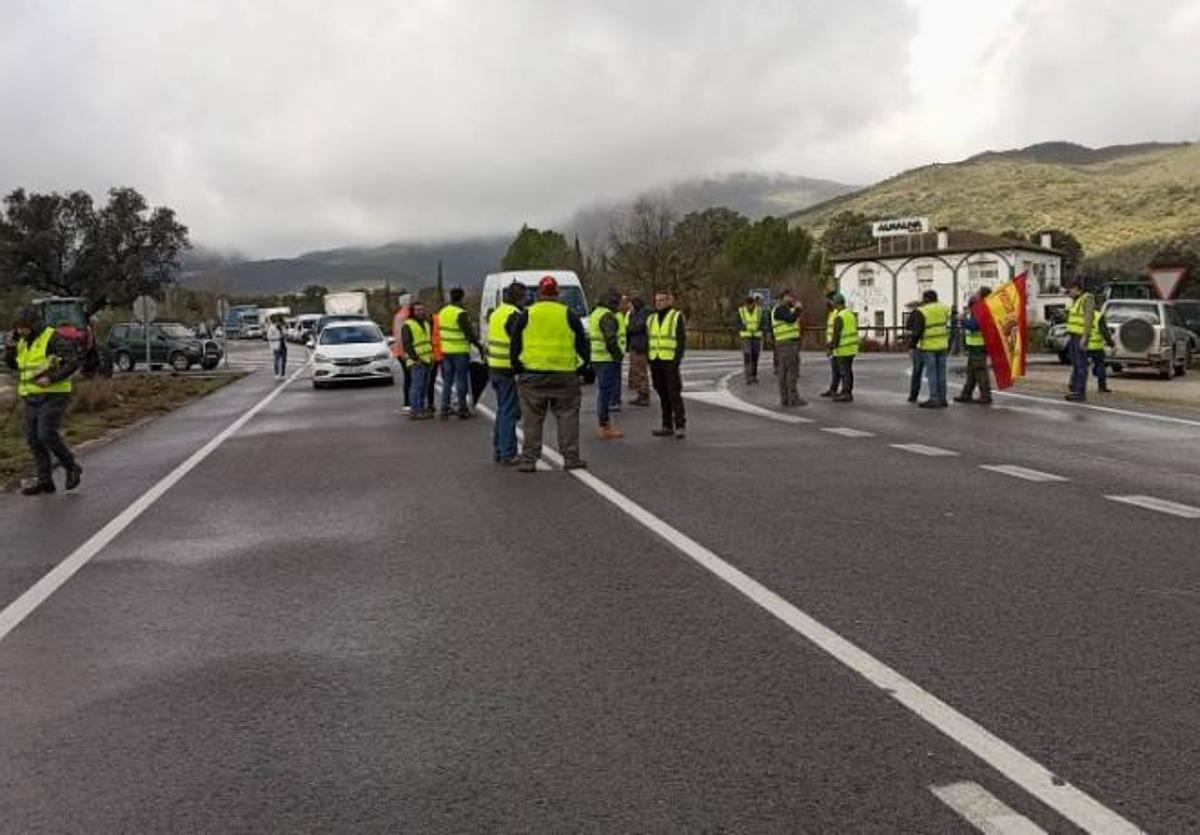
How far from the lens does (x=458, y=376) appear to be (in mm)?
16484

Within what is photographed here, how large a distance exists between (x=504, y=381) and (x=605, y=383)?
3.20m

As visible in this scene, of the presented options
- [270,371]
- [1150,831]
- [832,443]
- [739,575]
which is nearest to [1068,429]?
[832,443]

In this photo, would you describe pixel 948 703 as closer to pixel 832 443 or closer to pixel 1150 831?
pixel 1150 831

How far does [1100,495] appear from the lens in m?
9.17

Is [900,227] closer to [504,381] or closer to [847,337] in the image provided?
[847,337]

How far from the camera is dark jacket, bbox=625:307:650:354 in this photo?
1858 cm

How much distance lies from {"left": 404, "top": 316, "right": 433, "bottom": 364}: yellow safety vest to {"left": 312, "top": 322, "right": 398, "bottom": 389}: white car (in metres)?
8.24

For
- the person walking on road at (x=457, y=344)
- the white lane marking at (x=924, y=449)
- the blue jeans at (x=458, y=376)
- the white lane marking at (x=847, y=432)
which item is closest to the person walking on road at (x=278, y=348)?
the blue jeans at (x=458, y=376)

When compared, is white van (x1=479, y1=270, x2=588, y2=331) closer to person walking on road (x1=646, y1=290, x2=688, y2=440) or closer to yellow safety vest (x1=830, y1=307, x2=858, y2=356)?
yellow safety vest (x1=830, y1=307, x2=858, y2=356)

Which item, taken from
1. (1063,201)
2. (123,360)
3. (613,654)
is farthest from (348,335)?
(1063,201)

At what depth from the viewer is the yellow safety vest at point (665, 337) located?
14.0m

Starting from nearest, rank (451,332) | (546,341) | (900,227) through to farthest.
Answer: (546,341) → (451,332) → (900,227)

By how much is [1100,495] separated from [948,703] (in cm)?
547

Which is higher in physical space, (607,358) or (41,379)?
(41,379)
